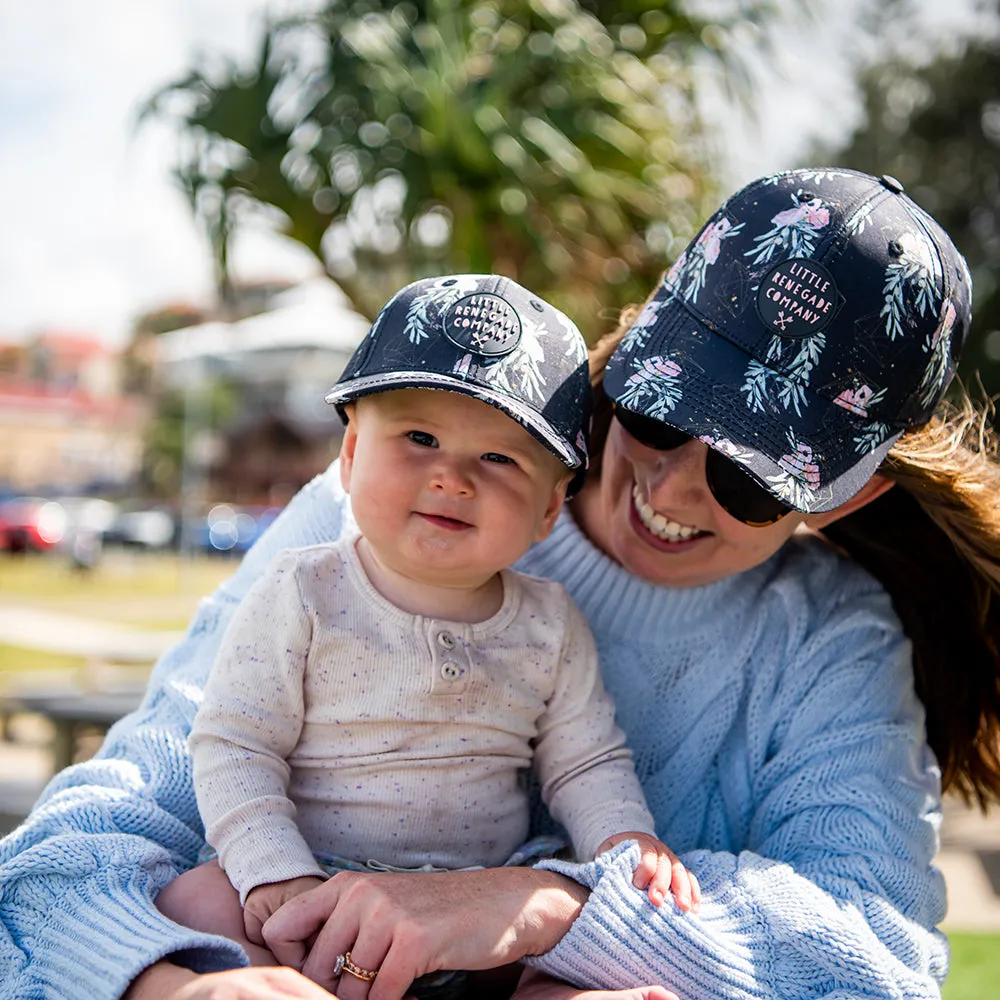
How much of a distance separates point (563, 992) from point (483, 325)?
84 centimetres

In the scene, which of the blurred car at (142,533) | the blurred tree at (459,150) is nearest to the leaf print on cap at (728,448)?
the blurred tree at (459,150)

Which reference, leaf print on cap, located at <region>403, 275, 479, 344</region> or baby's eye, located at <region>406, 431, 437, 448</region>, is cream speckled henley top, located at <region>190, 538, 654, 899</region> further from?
leaf print on cap, located at <region>403, 275, 479, 344</region>

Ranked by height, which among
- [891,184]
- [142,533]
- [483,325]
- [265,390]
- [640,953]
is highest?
[891,184]

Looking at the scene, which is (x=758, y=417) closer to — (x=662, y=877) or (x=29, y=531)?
(x=662, y=877)

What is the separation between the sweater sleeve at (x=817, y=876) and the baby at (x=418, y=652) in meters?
0.07

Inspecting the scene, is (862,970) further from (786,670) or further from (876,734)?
(786,670)

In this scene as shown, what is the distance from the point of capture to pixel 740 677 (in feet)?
6.63

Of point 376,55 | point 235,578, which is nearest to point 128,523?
point 376,55

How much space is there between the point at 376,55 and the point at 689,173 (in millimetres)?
1643

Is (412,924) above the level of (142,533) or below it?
above

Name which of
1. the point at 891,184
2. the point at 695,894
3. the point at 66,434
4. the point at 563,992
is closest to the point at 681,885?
the point at 695,894

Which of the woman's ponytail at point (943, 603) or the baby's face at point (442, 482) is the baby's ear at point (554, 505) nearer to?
the baby's face at point (442, 482)

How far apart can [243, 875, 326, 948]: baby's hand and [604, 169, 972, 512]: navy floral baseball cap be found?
783 mm

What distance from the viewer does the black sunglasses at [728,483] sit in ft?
5.72
